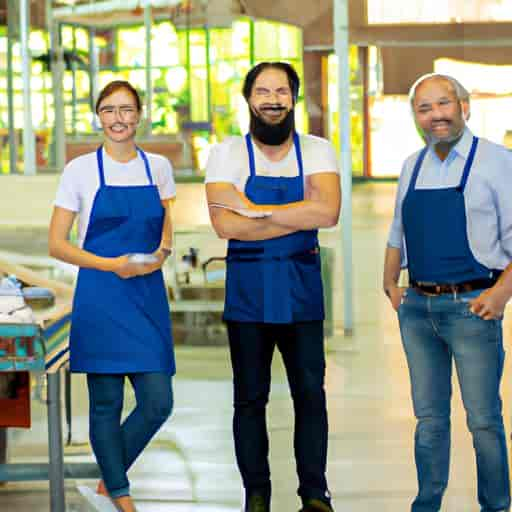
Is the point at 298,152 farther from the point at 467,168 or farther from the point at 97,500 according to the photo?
the point at 97,500

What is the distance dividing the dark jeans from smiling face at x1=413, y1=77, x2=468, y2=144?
672 millimetres

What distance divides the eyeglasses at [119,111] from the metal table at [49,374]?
0.65 meters

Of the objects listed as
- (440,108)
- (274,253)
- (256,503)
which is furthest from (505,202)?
(256,503)

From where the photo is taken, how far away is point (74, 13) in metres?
10.3

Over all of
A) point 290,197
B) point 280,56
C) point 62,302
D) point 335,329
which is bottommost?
point 335,329

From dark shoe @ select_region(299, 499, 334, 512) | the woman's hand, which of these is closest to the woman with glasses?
the woman's hand

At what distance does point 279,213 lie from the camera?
373 centimetres

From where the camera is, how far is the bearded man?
3.78m

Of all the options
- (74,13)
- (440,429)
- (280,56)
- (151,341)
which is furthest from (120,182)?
(74,13)

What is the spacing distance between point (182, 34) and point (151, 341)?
20.7 feet

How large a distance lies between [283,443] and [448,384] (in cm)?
165

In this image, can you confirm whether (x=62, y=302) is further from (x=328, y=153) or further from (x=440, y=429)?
(x=440, y=429)

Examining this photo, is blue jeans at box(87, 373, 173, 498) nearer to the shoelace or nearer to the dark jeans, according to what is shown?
the dark jeans


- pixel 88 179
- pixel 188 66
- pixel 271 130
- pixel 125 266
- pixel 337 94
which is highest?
pixel 188 66
